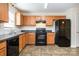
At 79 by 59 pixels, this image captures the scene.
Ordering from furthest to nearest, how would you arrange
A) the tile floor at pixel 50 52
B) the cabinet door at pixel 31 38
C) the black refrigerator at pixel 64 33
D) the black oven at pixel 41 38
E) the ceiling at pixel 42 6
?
1. the cabinet door at pixel 31 38
2. the black oven at pixel 41 38
3. the black refrigerator at pixel 64 33
4. the ceiling at pixel 42 6
5. the tile floor at pixel 50 52

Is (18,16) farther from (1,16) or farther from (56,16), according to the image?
(1,16)

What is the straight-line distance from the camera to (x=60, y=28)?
8.49 m

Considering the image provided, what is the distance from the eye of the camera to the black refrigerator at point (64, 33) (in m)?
8.30

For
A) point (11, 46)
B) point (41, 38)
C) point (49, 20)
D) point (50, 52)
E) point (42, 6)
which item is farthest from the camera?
point (49, 20)

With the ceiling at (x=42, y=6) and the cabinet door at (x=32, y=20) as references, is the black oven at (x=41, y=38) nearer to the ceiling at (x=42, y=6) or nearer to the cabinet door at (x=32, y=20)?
the cabinet door at (x=32, y=20)

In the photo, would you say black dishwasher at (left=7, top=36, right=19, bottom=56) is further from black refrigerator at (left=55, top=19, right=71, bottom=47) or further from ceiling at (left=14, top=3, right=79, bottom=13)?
black refrigerator at (left=55, top=19, right=71, bottom=47)

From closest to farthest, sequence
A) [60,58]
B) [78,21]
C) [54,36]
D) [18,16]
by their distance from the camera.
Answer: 1. [60,58]
2. [78,21]
3. [18,16]
4. [54,36]

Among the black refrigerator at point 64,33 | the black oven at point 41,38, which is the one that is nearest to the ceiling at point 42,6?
the black refrigerator at point 64,33

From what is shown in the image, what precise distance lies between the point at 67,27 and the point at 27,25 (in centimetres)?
320

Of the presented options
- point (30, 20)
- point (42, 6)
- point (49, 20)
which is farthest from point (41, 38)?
point (42, 6)

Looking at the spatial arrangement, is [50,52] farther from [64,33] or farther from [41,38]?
[41,38]

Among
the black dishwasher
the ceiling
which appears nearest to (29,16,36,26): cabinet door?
the ceiling

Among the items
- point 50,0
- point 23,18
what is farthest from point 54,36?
point 50,0

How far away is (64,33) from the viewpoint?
8406 millimetres
